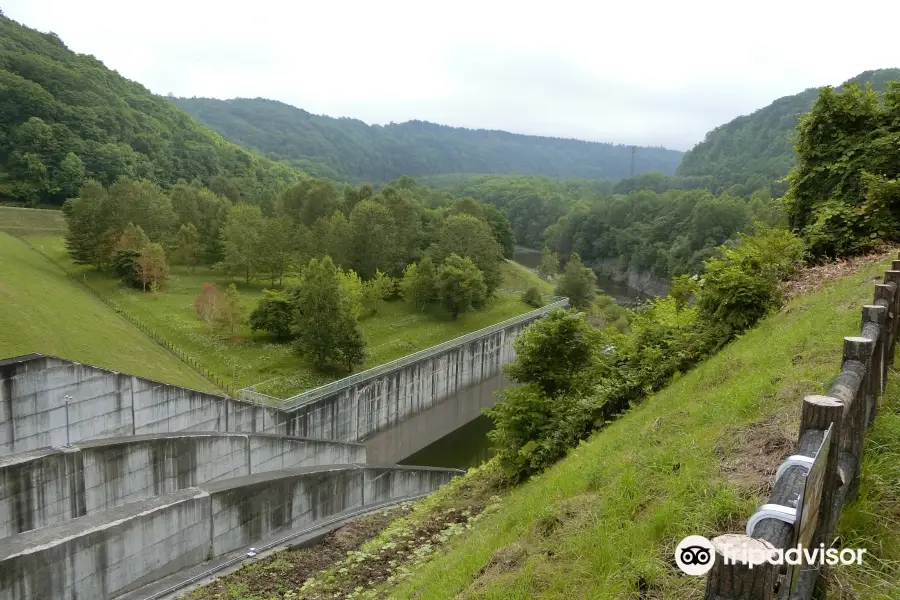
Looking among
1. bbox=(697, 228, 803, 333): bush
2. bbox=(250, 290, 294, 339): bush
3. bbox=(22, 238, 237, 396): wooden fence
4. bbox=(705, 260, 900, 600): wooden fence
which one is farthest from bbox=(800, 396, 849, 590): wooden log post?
bbox=(250, 290, 294, 339): bush

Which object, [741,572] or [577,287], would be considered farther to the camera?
[577,287]

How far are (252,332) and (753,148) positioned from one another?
140 meters

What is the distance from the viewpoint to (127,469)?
1417 centimetres

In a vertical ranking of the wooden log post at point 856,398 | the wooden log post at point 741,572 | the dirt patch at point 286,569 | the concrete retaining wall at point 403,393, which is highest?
the wooden log post at point 856,398

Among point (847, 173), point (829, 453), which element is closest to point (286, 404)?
point (847, 173)

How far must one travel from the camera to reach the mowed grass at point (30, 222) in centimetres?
4753

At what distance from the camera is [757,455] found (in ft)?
19.4

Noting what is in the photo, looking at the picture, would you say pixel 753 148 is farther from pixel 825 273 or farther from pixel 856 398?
pixel 856 398

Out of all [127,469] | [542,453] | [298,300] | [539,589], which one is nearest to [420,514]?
[542,453]

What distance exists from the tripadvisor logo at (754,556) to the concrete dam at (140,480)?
34.4 feet

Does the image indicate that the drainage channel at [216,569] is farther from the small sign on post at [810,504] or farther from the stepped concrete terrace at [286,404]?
the small sign on post at [810,504]

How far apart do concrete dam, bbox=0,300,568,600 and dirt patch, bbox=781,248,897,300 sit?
41.4 ft

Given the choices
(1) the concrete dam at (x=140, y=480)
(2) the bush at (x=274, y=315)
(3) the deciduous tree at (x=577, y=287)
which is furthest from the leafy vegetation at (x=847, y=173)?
(3) the deciduous tree at (x=577, y=287)

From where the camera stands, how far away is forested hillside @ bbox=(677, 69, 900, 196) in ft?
381
